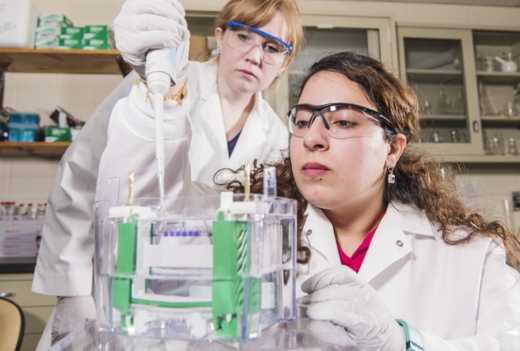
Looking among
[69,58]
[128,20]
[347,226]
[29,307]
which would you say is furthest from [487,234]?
[69,58]

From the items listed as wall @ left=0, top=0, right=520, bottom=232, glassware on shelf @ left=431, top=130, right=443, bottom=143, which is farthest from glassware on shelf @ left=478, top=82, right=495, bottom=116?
wall @ left=0, top=0, right=520, bottom=232

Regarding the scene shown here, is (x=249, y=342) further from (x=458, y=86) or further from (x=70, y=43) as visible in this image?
(x=458, y=86)

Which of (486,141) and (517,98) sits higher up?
(517,98)

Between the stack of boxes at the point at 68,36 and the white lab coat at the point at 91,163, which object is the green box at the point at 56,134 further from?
the white lab coat at the point at 91,163

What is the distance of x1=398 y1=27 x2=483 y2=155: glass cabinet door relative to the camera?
222cm

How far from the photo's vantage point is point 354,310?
28.6 inches

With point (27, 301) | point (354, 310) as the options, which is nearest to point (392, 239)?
point (354, 310)

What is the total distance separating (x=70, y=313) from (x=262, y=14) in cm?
79

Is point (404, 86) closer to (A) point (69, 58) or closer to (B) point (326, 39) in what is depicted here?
(B) point (326, 39)

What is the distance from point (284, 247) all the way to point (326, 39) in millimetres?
1017

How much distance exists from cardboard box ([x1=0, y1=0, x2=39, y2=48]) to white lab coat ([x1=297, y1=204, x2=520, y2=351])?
1578 millimetres

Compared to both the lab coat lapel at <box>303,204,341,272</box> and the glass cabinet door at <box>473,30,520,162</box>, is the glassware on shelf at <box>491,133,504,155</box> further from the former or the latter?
the lab coat lapel at <box>303,204,341,272</box>

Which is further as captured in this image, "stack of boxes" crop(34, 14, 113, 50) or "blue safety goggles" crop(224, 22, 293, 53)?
"stack of boxes" crop(34, 14, 113, 50)

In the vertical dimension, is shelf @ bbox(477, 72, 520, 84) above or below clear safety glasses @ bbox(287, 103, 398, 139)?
above
